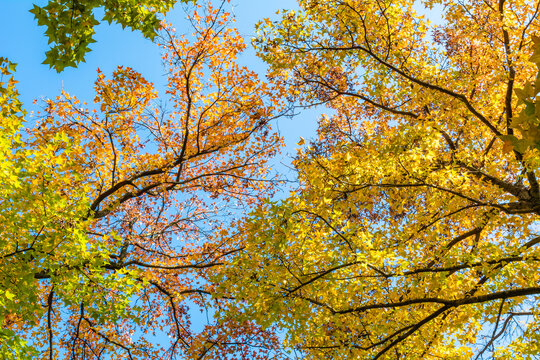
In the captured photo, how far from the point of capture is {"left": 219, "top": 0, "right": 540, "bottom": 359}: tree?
226 inches

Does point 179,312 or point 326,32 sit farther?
point 179,312

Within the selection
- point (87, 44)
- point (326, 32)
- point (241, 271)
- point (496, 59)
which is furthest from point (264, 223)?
point (496, 59)

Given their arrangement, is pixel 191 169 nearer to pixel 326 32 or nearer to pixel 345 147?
pixel 345 147

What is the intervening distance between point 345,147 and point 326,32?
280 centimetres

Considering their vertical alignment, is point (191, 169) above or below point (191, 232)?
above

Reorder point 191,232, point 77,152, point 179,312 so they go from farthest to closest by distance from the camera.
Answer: point 191,232 → point 179,312 → point 77,152

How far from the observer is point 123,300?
6.68 meters

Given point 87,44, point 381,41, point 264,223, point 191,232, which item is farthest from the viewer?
point 191,232

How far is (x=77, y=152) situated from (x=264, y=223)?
7.59 m

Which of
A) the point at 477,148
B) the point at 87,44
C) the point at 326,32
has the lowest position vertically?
the point at 87,44

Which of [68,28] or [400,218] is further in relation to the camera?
[400,218]

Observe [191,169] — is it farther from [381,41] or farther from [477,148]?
[477,148]

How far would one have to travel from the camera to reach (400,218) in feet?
34.9

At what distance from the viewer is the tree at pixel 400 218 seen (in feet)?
18.9
